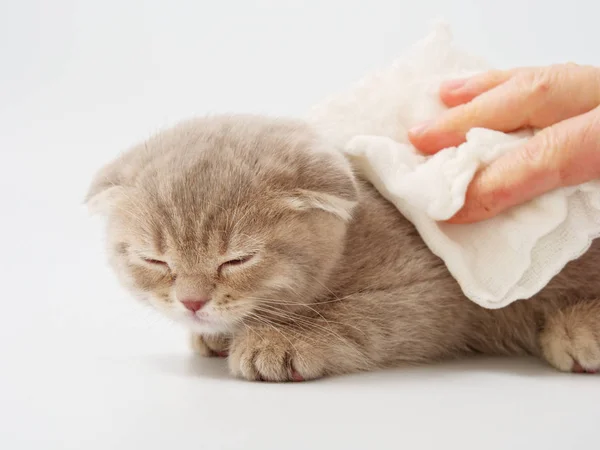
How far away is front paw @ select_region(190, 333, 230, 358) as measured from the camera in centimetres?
211

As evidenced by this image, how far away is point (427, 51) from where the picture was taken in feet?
7.43

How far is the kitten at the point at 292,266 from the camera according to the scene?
1.73 metres

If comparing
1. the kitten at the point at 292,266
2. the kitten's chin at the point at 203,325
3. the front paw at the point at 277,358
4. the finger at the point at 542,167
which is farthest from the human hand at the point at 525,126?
the kitten's chin at the point at 203,325

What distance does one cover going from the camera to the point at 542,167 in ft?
5.70

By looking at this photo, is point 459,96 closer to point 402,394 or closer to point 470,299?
point 470,299

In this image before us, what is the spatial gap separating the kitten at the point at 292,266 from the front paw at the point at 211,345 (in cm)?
7

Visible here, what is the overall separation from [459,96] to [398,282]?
0.55 meters

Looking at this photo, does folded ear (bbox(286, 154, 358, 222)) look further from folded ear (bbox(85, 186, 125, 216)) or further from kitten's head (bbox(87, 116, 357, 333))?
folded ear (bbox(85, 186, 125, 216))

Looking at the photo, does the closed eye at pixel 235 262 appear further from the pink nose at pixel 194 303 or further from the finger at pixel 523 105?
the finger at pixel 523 105

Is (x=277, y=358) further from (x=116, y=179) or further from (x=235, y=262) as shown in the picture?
(x=116, y=179)

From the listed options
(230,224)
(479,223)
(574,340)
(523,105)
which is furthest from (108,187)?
(574,340)

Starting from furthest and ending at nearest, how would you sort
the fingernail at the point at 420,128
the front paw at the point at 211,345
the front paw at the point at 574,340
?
the front paw at the point at 211,345, the fingernail at the point at 420,128, the front paw at the point at 574,340

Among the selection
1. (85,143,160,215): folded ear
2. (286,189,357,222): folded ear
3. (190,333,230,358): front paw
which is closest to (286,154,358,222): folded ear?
(286,189,357,222): folded ear

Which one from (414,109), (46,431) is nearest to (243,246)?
(46,431)
